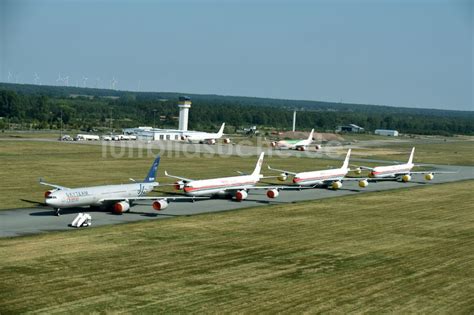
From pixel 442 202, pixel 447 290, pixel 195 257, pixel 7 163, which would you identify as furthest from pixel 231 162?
pixel 447 290

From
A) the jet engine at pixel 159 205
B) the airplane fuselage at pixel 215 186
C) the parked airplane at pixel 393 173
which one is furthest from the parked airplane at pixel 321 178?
the jet engine at pixel 159 205

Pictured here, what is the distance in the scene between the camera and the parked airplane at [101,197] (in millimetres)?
70994

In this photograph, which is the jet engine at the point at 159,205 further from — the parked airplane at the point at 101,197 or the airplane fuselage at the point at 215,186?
the airplane fuselage at the point at 215,186

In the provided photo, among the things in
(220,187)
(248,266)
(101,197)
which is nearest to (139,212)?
(101,197)

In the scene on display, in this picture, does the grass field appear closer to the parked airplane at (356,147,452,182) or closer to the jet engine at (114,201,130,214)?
the jet engine at (114,201,130,214)

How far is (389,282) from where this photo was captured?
48.8 metres

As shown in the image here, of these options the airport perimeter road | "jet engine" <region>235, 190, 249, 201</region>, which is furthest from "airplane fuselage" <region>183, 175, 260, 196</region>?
the airport perimeter road

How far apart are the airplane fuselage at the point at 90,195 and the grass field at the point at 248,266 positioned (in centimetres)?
765

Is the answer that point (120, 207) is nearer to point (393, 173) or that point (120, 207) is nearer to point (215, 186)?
point (215, 186)

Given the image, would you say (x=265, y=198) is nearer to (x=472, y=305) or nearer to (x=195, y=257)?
(x=195, y=257)

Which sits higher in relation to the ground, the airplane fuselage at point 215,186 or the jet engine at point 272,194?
the airplane fuselage at point 215,186

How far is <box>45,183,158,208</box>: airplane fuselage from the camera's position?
70.7 meters

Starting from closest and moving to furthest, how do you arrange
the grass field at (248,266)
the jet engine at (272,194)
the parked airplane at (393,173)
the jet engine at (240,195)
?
1. the grass field at (248,266)
2. the jet engine at (240,195)
3. the jet engine at (272,194)
4. the parked airplane at (393,173)

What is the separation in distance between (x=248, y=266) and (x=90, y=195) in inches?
1068
